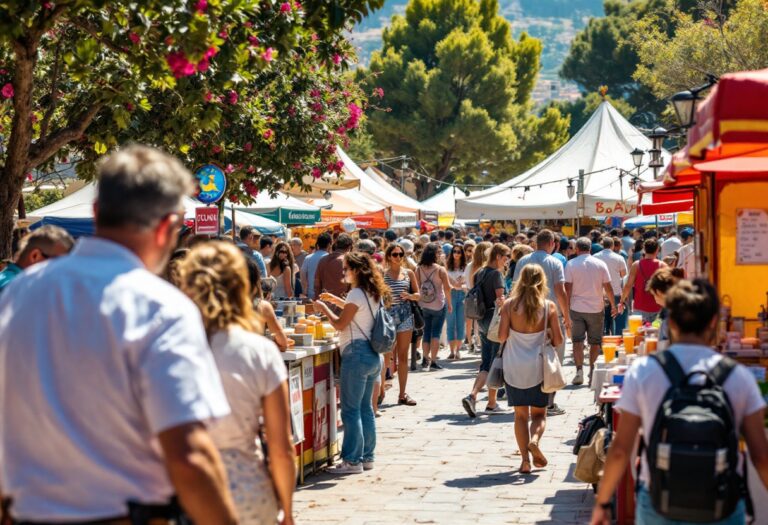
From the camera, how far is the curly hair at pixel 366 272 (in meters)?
9.47

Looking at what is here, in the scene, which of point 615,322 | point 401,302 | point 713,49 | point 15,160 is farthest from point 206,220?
point 713,49

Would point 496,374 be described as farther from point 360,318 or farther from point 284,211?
point 284,211

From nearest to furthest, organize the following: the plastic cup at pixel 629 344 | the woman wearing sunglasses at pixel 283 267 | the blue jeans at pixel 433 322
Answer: the plastic cup at pixel 629 344 < the woman wearing sunglasses at pixel 283 267 < the blue jeans at pixel 433 322

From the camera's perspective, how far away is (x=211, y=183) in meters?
13.6

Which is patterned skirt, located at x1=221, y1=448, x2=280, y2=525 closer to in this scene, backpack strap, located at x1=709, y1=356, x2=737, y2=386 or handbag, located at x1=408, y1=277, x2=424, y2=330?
backpack strap, located at x1=709, y1=356, x2=737, y2=386

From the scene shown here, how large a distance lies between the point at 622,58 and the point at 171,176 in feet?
254

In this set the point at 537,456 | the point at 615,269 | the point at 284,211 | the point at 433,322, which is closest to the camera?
the point at 537,456

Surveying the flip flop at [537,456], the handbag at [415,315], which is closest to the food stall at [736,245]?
the flip flop at [537,456]

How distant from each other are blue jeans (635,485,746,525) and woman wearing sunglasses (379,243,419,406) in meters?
9.08

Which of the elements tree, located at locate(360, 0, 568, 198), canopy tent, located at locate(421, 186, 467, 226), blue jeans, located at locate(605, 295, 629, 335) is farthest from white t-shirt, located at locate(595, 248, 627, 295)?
tree, located at locate(360, 0, 568, 198)

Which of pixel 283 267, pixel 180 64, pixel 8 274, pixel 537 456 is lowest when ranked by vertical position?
pixel 537 456

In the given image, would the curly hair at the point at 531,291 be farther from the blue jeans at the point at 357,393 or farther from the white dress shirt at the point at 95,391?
the white dress shirt at the point at 95,391

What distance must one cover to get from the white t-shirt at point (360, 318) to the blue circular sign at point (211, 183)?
4.44m

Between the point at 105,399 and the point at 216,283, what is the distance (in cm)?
177
